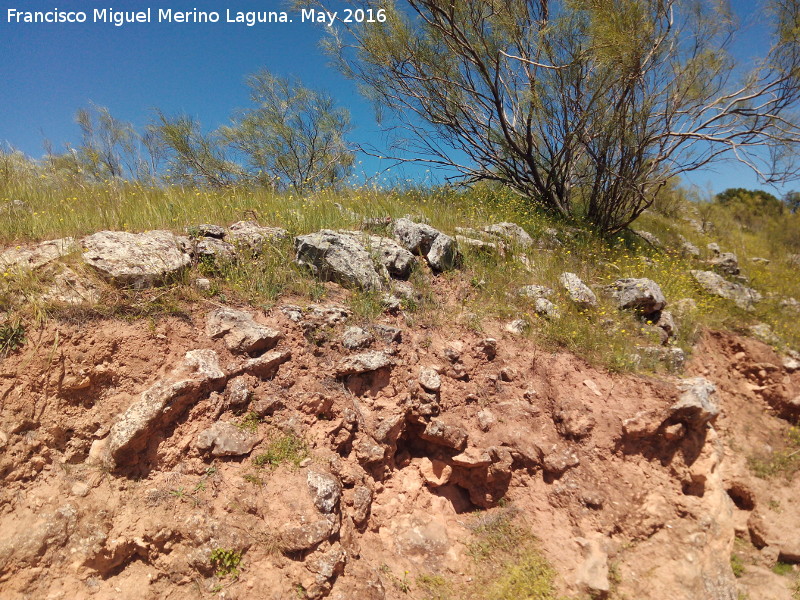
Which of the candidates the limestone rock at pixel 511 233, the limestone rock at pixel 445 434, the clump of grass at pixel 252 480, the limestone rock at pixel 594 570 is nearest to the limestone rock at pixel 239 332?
the clump of grass at pixel 252 480

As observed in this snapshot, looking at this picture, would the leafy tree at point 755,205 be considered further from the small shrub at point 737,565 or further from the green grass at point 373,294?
the small shrub at point 737,565

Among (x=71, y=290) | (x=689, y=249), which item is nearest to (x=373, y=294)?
(x=71, y=290)

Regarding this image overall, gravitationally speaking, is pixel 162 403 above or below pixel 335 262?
below

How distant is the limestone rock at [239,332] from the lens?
276cm

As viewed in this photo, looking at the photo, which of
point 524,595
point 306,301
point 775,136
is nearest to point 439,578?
point 524,595

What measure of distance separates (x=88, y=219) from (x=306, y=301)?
6.48ft

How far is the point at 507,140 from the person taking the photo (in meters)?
6.46

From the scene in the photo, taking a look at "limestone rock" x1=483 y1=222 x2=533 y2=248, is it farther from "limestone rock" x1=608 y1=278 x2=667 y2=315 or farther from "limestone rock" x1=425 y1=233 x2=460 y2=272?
"limestone rock" x1=608 y1=278 x2=667 y2=315

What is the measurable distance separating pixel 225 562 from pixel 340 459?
0.83 meters

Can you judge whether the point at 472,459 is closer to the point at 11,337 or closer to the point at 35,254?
the point at 11,337

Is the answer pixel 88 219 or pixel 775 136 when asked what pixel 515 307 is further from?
pixel 775 136

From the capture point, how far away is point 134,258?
2.83m

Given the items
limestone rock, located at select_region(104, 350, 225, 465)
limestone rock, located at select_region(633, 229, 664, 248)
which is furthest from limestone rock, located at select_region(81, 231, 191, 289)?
limestone rock, located at select_region(633, 229, 664, 248)

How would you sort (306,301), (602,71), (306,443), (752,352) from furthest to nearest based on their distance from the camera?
(602,71) < (752,352) < (306,301) < (306,443)
